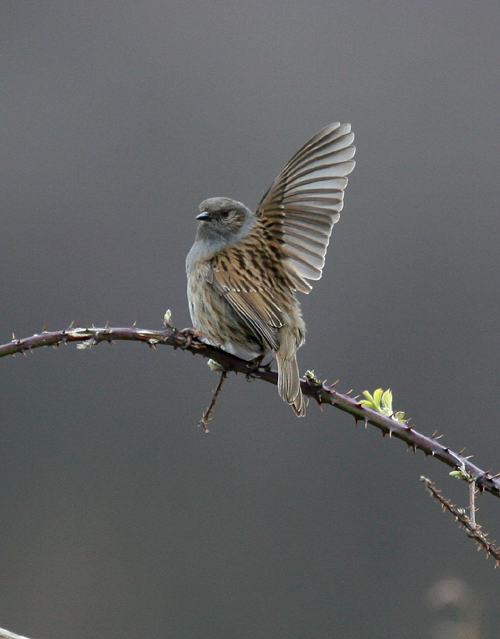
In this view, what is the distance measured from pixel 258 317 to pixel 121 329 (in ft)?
4.23

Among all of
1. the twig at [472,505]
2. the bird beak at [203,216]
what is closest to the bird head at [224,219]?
the bird beak at [203,216]

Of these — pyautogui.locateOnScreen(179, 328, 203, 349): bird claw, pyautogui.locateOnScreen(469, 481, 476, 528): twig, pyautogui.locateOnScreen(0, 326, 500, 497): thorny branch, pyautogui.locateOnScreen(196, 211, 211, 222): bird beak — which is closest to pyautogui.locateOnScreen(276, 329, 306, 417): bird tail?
pyautogui.locateOnScreen(0, 326, 500, 497): thorny branch

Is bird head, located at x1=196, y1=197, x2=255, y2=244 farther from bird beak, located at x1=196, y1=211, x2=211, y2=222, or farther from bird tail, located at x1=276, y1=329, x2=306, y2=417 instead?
bird tail, located at x1=276, y1=329, x2=306, y2=417

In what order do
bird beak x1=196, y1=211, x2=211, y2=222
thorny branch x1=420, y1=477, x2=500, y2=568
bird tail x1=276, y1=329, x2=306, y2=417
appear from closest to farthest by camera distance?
1. thorny branch x1=420, y1=477, x2=500, y2=568
2. bird tail x1=276, y1=329, x2=306, y2=417
3. bird beak x1=196, y1=211, x2=211, y2=222

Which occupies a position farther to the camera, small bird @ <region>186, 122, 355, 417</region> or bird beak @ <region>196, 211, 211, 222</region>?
bird beak @ <region>196, 211, 211, 222</region>

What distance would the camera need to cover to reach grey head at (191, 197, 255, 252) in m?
4.11

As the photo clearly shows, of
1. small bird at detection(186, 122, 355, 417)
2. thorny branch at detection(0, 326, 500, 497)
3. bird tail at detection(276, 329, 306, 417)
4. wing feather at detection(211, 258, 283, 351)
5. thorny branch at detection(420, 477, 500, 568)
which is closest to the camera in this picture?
thorny branch at detection(420, 477, 500, 568)

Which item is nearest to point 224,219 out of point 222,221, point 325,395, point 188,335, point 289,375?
point 222,221

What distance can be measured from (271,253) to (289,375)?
0.96 m

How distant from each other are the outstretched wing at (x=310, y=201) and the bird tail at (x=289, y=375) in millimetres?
370

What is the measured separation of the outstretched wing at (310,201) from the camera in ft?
12.5

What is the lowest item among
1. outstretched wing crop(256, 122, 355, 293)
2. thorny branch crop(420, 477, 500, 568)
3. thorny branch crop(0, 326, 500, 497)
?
thorny branch crop(420, 477, 500, 568)

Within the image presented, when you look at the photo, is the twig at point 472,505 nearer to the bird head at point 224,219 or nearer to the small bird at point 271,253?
the small bird at point 271,253

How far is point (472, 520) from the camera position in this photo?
6.47ft
